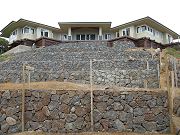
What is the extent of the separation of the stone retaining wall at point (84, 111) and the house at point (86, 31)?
90.2ft

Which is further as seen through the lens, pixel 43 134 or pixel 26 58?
pixel 26 58

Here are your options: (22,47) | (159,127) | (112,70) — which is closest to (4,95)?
(159,127)

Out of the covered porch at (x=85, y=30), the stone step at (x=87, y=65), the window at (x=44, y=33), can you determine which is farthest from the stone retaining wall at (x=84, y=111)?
the window at (x=44, y=33)

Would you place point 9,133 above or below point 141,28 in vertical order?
below

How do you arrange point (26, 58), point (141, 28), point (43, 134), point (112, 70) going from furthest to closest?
point (141, 28)
point (26, 58)
point (112, 70)
point (43, 134)

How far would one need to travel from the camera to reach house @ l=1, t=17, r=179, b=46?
1670 inches

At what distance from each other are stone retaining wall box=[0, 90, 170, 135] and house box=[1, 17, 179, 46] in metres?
27.5

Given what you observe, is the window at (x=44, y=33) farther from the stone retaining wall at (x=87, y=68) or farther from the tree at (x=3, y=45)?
the stone retaining wall at (x=87, y=68)

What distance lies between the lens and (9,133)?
11719 millimetres

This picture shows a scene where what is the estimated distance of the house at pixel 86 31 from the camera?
4241 cm

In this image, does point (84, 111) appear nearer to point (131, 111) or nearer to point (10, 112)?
point (131, 111)

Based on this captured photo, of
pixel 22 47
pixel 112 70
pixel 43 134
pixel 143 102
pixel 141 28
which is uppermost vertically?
pixel 141 28

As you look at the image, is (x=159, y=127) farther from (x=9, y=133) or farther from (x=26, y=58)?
(x=26, y=58)

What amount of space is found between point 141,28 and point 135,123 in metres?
32.6
